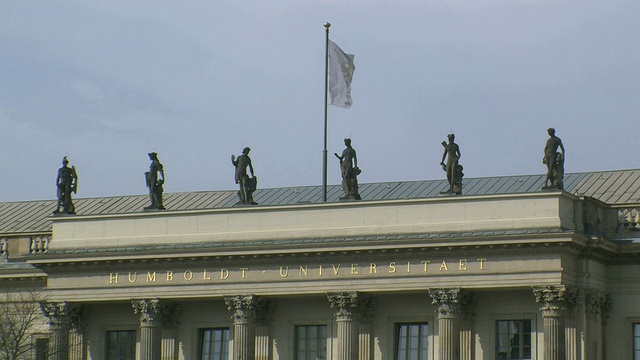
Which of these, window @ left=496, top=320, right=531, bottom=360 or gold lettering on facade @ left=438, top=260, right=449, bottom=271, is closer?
gold lettering on facade @ left=438, top=260, right=449, bottom=271

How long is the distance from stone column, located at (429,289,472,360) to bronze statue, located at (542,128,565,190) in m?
4.87

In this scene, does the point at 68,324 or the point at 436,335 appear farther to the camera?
the point at 68,324

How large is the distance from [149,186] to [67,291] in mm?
5052

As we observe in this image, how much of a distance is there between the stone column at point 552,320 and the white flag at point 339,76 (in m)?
13.5

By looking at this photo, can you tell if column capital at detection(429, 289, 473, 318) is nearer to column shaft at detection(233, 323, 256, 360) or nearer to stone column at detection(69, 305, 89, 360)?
column shaft at detection(233, 323, 256, 360)

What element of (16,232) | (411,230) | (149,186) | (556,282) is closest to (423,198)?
(411,230)

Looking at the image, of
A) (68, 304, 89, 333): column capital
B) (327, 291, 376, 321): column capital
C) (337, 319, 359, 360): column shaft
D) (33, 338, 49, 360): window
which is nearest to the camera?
(327, 291, 376, 321): column capital

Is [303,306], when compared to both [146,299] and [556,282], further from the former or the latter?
[556,282]

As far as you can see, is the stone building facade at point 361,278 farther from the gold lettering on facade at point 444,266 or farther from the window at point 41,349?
the window at point 41,349

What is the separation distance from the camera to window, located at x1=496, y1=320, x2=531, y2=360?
6625 cm

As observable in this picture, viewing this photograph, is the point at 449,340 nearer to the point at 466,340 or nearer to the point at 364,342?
the point at 466,340

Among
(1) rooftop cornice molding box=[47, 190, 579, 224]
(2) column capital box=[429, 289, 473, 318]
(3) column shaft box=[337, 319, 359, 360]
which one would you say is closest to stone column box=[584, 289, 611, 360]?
(1) rooftop cornice molding box=[47, 190, 579, 224]

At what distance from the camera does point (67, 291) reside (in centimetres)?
7225

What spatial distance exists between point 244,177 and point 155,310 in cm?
589
